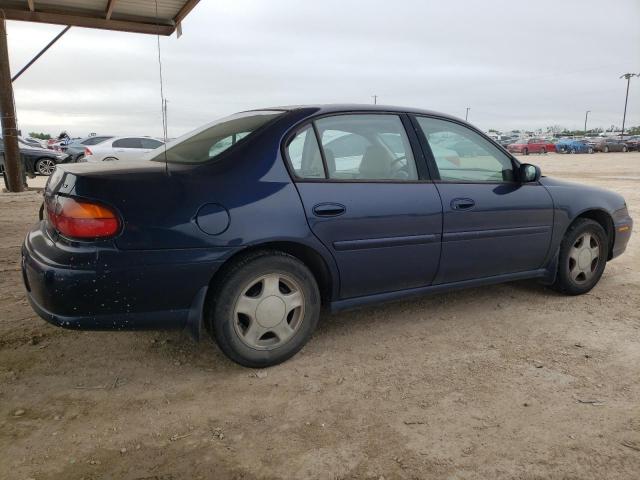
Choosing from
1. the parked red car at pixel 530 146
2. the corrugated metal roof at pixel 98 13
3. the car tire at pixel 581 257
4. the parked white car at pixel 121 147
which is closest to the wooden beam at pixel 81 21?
the corrugated metal roof at pixel 98 13

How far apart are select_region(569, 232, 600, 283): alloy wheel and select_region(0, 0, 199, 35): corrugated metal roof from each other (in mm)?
7634

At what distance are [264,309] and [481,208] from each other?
5.44 feet

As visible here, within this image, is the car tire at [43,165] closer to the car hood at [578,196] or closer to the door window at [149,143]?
the door window at [149,143]

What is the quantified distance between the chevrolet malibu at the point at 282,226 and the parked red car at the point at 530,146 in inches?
1535

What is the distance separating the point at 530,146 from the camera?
39.8 meters

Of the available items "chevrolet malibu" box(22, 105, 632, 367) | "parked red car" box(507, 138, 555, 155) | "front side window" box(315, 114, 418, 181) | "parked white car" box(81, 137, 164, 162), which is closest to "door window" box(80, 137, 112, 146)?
"parked white car" box(81, 137, 164, 162)

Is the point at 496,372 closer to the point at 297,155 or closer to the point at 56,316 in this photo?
the point at 297,155

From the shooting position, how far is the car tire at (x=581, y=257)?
3.96 m

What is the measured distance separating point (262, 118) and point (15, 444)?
2078 mm

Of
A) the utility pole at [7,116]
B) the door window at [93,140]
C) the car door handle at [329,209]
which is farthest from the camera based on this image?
the door window at [93,140]

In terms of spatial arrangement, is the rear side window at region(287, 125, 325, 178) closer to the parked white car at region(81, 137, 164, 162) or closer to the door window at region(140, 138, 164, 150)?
the parked white car at region(81, 137, 164, 162)

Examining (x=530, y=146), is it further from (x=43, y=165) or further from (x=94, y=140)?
(x=43, y=165)

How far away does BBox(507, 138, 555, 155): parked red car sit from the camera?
39.6 metres

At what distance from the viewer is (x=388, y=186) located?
10.1 ft
